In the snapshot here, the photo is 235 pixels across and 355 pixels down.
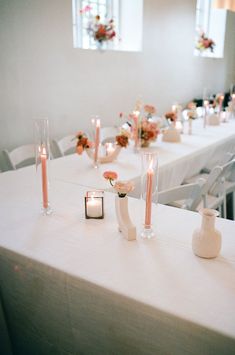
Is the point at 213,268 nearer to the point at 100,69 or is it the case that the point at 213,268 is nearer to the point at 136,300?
the point at 136,300

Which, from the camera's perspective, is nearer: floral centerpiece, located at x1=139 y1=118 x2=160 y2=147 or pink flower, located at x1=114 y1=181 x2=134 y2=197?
pink flower, located at x1=114 y1=181 x2=134 y2=197

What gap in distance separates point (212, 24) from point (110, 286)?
23.3 feet

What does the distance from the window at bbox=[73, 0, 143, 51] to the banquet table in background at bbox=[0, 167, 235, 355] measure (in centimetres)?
340

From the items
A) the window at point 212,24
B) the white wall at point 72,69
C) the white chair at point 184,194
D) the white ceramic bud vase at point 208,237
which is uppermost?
the window at point 212,24

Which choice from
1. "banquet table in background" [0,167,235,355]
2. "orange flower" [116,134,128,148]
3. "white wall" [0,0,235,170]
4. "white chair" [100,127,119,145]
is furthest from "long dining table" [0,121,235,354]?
"white chair" [100,127,119,145]

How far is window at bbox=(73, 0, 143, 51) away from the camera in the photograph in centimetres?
429

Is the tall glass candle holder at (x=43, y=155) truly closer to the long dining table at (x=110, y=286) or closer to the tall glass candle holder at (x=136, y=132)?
the long dining table at (x=110, y=286)

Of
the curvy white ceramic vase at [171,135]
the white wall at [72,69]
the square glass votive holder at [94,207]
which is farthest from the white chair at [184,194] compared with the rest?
→ the white wall at [72,69]

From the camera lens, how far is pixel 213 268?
114 centimetres

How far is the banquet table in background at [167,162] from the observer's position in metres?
2.15

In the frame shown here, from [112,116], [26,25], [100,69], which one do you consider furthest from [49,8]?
[112,116]

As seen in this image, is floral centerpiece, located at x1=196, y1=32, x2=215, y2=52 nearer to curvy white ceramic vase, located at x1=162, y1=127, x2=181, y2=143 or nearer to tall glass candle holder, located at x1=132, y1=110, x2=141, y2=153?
curvy white ceramic vase, located at x1=162, y1=127, x2=181, y2=143

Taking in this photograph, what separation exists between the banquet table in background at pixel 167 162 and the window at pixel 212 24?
149 inches

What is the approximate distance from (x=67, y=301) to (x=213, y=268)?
0.48 metres
